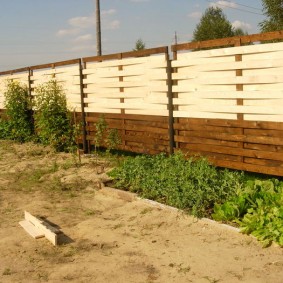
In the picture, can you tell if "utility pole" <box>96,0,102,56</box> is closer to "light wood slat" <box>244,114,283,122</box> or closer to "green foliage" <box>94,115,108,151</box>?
"green foliage" <box>94,115,108,151</box>

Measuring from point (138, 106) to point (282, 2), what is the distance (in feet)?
76.7

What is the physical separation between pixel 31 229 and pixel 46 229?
0.36 m

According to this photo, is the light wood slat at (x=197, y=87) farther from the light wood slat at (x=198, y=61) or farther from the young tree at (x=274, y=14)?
the young tree at (x=274, y=14)

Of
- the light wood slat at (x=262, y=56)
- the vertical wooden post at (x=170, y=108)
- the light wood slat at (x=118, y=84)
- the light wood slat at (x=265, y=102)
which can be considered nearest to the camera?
the light wood slat at (x=262, y=56)

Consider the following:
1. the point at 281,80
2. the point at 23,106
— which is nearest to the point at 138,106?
the point at 281,80

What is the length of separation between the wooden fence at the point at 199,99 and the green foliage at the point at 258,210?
766mm

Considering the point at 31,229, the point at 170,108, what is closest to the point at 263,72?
the point at 170,108

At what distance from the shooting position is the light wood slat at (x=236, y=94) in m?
6.09

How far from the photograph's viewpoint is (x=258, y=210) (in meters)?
4.94

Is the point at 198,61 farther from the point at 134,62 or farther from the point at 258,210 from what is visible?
the point at 258,210

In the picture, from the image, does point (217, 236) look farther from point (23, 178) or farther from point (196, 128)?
point (23, 178)

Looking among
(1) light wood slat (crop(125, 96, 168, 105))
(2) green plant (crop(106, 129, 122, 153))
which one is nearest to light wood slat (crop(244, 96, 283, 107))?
(1) light wood slat (crop(125, 96, 168, 105))

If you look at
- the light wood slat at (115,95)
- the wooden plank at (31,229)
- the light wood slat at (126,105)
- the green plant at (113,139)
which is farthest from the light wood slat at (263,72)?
the wooden plank at (31,229)

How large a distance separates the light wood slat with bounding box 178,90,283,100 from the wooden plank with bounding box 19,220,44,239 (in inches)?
136
